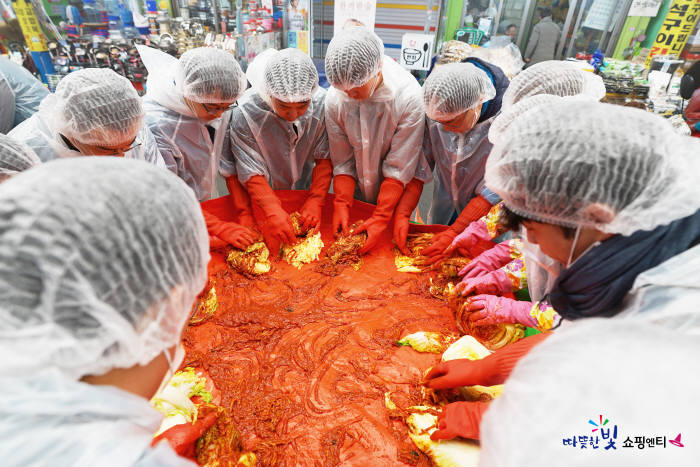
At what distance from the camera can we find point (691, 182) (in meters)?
0.81

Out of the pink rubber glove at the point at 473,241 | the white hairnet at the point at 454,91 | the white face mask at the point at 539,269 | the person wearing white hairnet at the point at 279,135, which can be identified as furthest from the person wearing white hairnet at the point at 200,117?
the white face mask at the point at 539,269

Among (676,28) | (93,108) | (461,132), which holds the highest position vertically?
(676,28)

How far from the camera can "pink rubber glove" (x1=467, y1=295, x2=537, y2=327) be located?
151 cm

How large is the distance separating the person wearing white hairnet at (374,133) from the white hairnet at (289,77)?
0.13 metres

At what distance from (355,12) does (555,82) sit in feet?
8.70

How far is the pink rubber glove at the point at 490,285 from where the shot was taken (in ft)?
5.64

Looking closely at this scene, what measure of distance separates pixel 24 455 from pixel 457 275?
70.3 inches

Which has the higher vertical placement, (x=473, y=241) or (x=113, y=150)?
(x=113, y=150)

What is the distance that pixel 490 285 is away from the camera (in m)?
1.71

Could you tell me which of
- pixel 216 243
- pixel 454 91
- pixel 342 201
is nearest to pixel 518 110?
pixel 454 91

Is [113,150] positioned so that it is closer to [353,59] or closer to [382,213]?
[353,59]

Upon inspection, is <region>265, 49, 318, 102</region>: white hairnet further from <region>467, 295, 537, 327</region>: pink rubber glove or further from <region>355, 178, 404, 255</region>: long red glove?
<region>467, 295, 537, 327</region>: pink rubber glove

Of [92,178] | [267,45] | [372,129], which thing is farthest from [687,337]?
[267,45]

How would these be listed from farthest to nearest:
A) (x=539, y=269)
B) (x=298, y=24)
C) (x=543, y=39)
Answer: (x=543, y=39)
(x=298, y=24)
(x=539, y=269)
